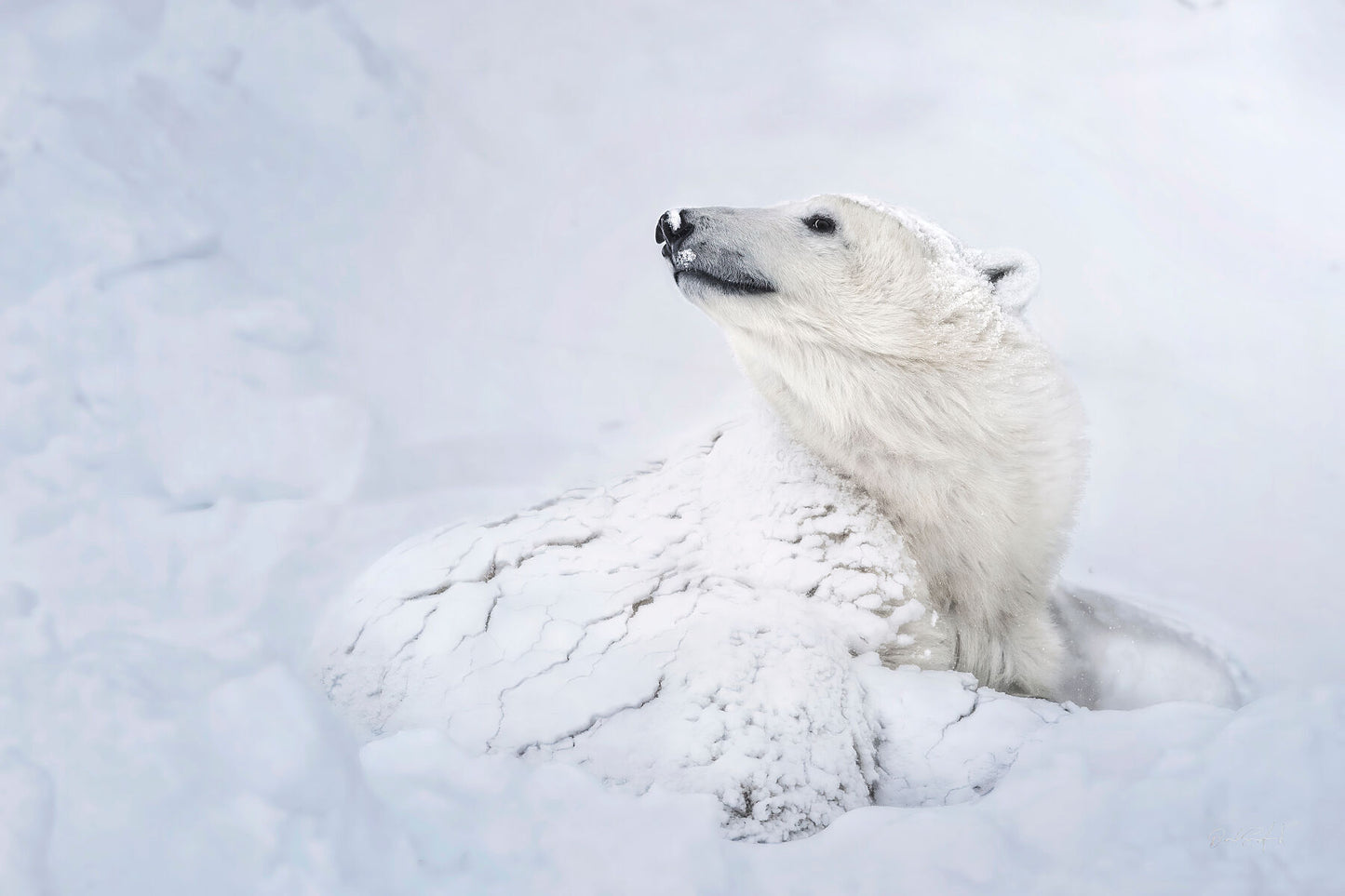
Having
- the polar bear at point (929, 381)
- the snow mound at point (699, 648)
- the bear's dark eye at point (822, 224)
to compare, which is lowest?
the snow mound at point (699, 648)

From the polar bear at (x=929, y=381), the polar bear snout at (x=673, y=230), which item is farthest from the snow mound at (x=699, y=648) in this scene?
the polar bear snout at (x=673, y=230)

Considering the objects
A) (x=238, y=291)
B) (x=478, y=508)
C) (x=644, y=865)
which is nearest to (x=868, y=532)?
(x=644, y=865)

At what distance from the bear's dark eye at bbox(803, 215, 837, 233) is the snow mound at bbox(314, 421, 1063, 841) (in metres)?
0.64

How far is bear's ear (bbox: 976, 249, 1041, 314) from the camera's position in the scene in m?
2.65

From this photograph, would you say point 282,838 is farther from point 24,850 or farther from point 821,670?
point 821,670

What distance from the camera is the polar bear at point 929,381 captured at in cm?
259

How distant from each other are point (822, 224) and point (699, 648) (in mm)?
1339

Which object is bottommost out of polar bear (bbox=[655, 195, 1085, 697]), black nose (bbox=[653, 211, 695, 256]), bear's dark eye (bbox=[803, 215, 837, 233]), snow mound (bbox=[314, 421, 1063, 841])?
snow mound (bbox=[314, 421, 1063, 841])

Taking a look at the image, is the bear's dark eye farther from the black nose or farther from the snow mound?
the snow mound

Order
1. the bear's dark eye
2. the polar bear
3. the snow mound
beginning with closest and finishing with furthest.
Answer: the snow mound, the polar bear, the bear's dark eye

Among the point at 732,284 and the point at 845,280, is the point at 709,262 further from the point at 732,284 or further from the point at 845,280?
→ the point at 845,280

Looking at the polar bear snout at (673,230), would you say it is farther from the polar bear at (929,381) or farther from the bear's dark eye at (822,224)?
the bear's dark eye at (822,224)

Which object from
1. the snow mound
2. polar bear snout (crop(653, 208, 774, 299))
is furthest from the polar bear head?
the snow mound

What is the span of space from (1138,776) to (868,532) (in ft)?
3.38
